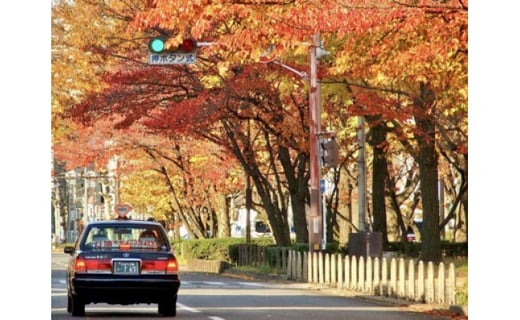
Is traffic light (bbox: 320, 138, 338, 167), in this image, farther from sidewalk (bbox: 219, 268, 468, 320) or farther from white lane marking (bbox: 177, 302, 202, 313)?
white lane marking (bbox: 177, 302, 202, 313)

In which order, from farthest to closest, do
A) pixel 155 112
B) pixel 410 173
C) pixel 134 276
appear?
pixel 410 173, pixel 155 112, pixel 134 276

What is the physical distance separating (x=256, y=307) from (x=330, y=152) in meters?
12.7

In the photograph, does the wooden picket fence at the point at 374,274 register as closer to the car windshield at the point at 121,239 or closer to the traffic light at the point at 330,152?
the traffic light at the point at 330,152

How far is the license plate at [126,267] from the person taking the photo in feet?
73.8

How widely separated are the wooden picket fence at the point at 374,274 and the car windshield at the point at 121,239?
5.56 meters

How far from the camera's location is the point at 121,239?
23000mm

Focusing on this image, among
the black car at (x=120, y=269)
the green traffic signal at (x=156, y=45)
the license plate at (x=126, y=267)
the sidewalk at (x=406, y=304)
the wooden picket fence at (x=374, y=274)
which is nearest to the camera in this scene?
the black car at (x=120, y=269)

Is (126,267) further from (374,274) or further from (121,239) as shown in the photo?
(374,274)

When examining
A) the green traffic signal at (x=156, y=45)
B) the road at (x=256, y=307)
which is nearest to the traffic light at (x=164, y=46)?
the green traffic signal at (x=156, y=45)

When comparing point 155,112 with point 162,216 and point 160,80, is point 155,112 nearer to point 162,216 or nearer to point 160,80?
point 160,80
